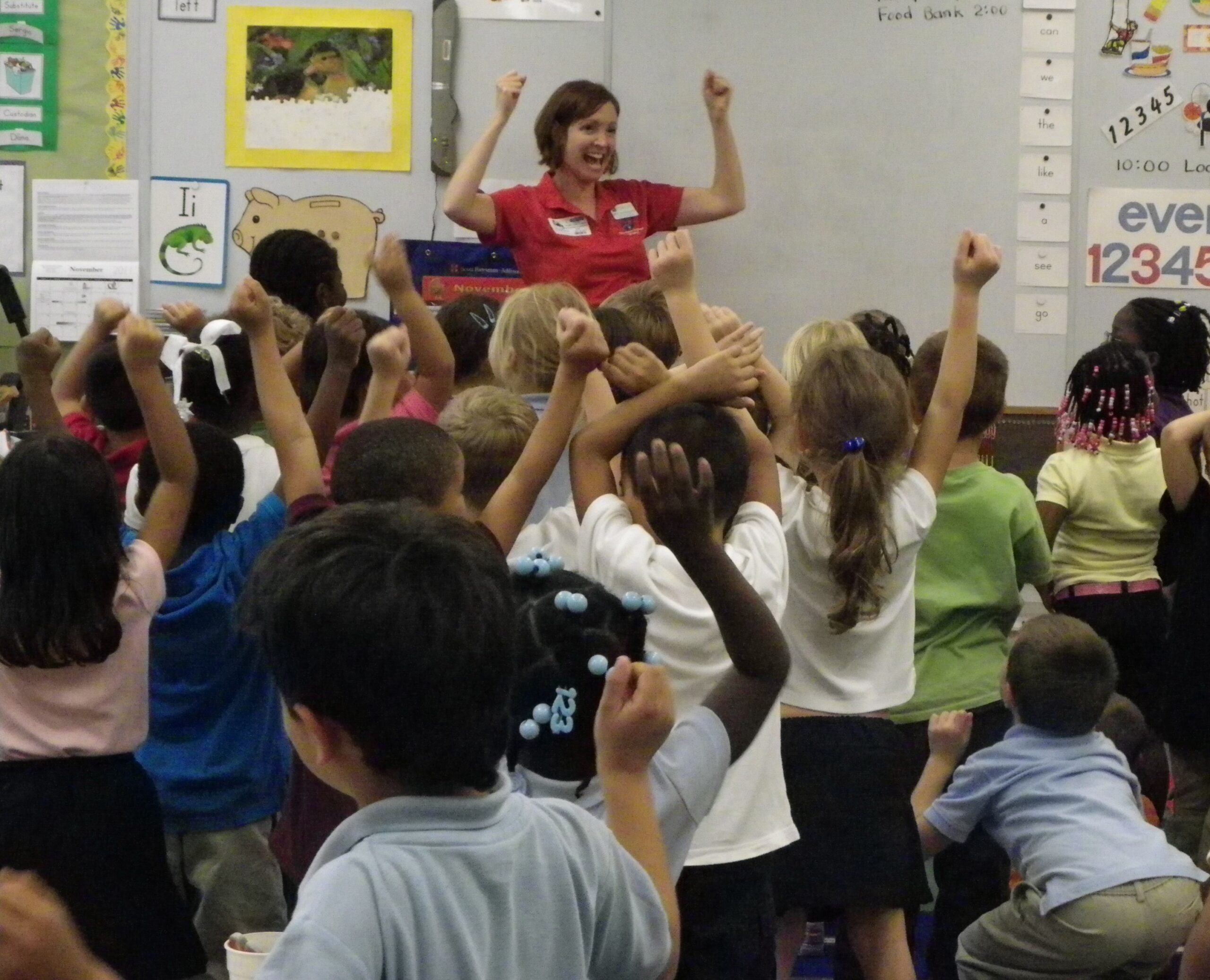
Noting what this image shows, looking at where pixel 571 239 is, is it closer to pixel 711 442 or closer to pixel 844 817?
pixel 844 817

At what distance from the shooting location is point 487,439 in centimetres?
214

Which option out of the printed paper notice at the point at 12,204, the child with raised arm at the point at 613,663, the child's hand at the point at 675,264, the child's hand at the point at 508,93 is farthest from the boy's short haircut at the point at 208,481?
the printed paper notice at the point at 12,204

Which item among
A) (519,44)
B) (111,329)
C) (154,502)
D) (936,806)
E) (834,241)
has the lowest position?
(936,806)

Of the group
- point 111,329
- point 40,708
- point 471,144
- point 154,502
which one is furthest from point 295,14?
point 40,708

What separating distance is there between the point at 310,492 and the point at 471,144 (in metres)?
2.76

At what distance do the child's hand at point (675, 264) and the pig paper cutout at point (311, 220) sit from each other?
8.82ft

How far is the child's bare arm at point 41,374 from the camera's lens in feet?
7.95

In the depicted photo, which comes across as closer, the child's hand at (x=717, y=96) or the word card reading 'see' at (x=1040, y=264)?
the child's hand at (x=717, y=96)

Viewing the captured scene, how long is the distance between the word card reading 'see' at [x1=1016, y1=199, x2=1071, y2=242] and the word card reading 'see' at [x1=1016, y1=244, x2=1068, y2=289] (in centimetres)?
3

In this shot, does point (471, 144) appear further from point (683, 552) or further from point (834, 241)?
point (683, 552)

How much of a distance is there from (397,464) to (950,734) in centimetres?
111

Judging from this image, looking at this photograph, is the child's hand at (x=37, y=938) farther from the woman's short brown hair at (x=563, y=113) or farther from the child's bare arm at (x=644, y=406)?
the woman's short brown hair at (x=563, y=113)

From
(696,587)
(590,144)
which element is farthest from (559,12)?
(696,587)

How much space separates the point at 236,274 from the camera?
4.70 metres
